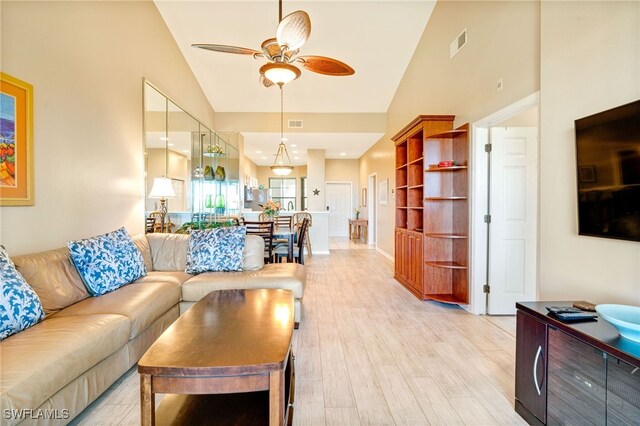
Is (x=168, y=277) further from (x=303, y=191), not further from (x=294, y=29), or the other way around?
(x=303, y=191)

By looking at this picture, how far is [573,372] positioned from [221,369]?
1.64 metres

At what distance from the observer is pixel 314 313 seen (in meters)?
3.44

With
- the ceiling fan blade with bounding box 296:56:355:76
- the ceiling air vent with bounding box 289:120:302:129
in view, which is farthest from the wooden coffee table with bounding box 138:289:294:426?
the ceiling air vent with bounding box 289:120:302:129

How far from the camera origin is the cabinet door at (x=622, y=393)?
1.20 metres

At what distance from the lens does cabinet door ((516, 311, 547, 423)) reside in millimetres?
1625

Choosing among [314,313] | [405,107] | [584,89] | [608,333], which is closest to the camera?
[608,333]

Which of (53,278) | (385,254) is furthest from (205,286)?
(385,254)

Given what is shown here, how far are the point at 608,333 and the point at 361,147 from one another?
7.82 meters

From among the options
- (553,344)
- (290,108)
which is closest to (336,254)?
(290,108)

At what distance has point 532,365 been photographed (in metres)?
1.69

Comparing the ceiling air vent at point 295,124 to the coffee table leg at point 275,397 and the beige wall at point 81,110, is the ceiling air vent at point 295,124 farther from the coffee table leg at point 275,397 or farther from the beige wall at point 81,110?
the coffee table leg at point 275,397

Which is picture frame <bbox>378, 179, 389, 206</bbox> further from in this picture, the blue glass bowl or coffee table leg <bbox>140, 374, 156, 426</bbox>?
coffee table leg <bbox>140, 374, 156, 426</bbox>

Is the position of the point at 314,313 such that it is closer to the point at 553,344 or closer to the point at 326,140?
the point at 553,344

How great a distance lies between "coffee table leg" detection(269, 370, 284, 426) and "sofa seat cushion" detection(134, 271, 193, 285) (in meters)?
1.91
